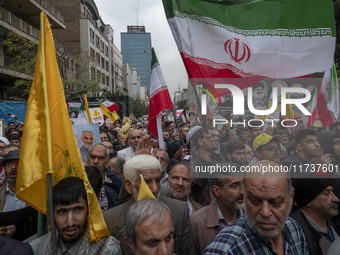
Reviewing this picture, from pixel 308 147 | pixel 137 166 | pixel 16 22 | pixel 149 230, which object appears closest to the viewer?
pixel 149 230

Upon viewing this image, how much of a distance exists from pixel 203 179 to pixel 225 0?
1938mm

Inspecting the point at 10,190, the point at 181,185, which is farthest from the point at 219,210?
A: the point at 10,190

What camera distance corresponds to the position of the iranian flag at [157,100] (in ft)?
15.6

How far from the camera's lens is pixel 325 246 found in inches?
95.3

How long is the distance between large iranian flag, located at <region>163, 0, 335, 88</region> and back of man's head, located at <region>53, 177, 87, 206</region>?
4.93 feet

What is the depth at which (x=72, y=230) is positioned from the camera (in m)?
2.13

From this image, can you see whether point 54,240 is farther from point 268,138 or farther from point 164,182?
point 268,138

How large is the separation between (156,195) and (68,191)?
731 millimetres

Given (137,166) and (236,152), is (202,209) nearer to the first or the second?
(137,166)

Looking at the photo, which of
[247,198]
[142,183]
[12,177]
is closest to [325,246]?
[247,198]

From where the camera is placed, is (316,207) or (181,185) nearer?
(316,207)

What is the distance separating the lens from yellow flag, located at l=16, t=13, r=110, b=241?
220cm

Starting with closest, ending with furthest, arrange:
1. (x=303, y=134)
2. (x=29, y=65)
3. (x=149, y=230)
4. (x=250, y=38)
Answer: (x=149, y=230) → (x=250, y=38) → (x=303, y=134) → (x=29, y=65)

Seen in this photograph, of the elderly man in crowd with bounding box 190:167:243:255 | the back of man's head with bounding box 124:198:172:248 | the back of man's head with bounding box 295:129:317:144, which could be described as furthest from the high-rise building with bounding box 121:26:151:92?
the back of man's head with bounding box 124:198:172:248
